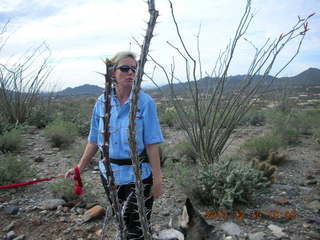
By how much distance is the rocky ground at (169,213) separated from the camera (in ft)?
9.44

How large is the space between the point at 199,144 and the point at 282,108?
8.61 m

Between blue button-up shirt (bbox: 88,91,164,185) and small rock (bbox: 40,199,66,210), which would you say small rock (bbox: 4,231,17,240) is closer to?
small rock (bbox: 40,199,66,210)

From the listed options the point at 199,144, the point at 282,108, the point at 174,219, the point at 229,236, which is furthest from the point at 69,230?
the point at 282,108

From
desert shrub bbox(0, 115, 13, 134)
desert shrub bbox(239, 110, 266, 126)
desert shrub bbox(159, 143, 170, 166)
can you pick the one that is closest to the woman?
desert shrub bbox(159, 143, 170, 166)

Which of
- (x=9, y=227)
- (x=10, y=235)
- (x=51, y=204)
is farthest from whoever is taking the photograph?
(x=51, y=204)

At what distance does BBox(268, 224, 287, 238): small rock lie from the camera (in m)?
2.75

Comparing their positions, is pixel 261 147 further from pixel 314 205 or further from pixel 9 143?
pixel 9 143

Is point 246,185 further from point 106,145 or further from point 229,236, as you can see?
point 106,145

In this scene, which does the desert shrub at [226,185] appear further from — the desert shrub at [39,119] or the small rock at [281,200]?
the desert shrub at [39,119]

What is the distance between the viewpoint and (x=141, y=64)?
30.7 inches

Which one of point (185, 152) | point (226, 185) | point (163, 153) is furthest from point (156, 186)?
point (185, 152)

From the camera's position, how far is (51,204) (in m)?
3.45
